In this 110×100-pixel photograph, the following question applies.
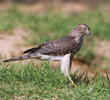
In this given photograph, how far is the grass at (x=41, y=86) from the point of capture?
5.89 meters

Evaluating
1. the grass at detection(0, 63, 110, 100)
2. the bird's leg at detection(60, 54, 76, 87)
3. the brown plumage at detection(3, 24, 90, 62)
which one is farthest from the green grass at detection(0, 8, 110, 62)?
the grass at detection(0, 63, 110, 100)

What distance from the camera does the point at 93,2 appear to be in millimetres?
15281

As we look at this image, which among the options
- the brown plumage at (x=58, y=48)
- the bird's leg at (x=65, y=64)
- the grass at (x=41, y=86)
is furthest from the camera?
the brown plumage at (x=58, y=48)

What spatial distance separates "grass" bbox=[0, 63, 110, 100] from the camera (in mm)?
5891

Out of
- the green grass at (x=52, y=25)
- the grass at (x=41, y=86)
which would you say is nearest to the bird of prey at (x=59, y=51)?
the grass at (x=41, y=86)

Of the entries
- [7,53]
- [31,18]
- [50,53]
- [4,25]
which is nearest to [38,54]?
[50,53]

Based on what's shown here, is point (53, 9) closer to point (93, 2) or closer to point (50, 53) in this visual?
point (93, 2)

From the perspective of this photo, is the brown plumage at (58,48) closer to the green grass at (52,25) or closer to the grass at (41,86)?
the grass at (41,86)

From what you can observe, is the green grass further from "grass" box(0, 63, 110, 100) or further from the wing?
"grass" box(0, 63, 110, 100)

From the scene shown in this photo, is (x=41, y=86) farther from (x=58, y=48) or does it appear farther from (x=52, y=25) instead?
(x=52, y=25)

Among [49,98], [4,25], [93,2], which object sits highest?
[93,2]

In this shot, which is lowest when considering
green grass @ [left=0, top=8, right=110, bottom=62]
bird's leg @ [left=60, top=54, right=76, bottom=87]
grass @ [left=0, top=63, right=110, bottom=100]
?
grass @ [left=0, top=63, right=110, bottom=100]

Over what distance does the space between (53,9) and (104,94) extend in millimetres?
7298

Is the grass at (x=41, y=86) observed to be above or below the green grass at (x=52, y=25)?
below
